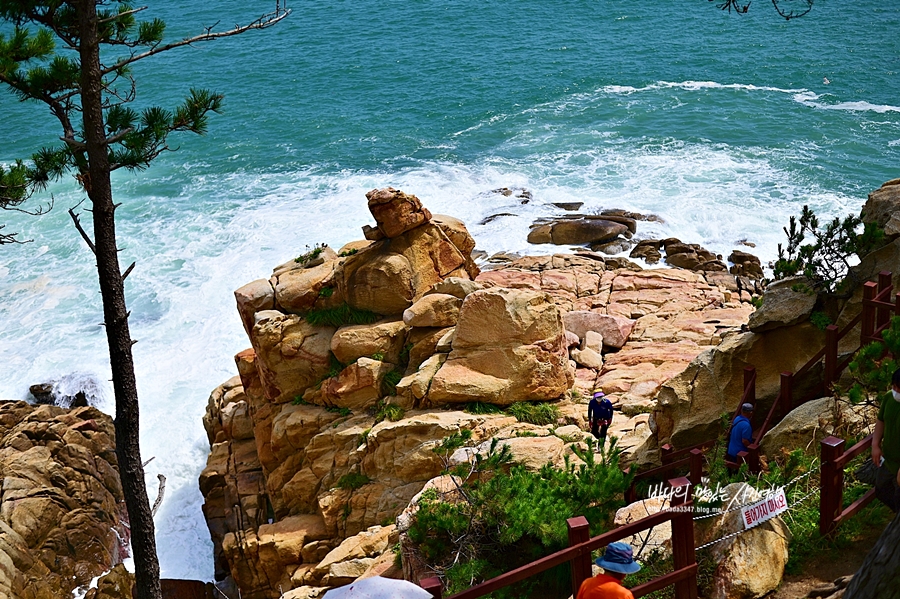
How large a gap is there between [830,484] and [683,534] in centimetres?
152

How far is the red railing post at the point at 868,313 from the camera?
367 inches

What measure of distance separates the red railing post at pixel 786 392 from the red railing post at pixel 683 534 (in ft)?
11.9

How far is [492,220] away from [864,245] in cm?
2078

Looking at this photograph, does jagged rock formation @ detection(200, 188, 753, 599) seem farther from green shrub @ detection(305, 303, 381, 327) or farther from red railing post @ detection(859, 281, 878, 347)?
red railing post @ detection(859, 281, 878, 347)

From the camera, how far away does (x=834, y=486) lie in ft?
23.9

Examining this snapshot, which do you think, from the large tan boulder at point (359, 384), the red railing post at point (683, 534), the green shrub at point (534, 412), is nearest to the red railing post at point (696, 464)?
the red railing post at point (683, 534)

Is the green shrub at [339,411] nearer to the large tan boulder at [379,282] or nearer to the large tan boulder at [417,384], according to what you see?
the large tan boulder at [417,384]

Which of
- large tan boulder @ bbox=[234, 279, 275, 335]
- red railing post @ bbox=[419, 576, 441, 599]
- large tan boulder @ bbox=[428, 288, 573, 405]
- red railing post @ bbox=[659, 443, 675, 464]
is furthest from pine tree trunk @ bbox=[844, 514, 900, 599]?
large tan boulder @ bbox=[234, 279, 275, 335]

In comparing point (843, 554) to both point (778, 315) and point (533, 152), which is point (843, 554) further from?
point (533, 152)

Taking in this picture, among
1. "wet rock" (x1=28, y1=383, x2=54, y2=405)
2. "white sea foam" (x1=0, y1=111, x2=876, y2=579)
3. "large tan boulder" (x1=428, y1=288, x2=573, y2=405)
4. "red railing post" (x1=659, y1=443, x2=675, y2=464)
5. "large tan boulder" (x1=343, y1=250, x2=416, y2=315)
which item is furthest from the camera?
"white sea foam" (x1=0, y1=111, x2=876, y2=579)

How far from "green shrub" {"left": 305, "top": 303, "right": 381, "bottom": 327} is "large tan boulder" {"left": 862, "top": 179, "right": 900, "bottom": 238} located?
867 centimetres

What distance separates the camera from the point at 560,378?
50.1 ft

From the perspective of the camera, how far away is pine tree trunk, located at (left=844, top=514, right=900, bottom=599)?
4605 mm

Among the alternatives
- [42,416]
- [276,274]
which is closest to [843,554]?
[276,274]
